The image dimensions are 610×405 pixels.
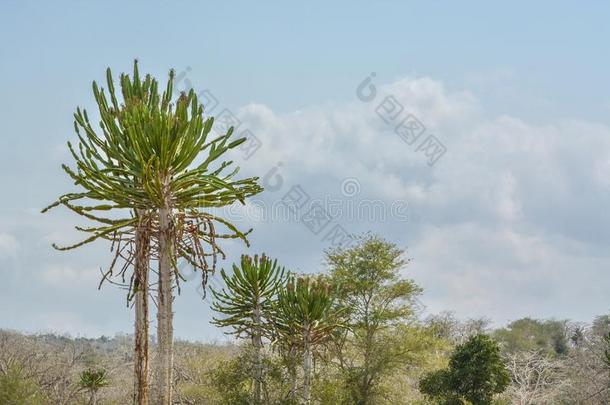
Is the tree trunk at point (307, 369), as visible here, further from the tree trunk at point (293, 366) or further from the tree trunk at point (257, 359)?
the tree trunk at point (257, 359)

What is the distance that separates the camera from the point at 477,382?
24.4 meters

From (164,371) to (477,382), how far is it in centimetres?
1661

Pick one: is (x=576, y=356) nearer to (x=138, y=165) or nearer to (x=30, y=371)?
(x=30, y=371)

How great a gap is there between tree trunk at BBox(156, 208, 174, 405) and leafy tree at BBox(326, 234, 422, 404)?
55.6 ft

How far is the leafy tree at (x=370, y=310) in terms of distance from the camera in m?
27.4

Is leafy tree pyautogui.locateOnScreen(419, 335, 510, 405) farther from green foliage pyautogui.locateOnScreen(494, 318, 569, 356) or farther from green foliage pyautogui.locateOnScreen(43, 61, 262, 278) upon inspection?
green foliage pyautogui.locateOnScreen(494, 318, 569, 356)

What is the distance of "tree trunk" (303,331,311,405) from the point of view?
20125 mm

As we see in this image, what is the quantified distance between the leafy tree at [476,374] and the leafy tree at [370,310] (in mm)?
3151

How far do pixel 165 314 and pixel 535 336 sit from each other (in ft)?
180

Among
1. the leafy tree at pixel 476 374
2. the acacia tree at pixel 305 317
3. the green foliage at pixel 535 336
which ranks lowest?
the leafy tree at pixel 476 374

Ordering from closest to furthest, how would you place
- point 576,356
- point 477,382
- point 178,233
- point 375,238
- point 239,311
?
point 178,233, point 239,311, point 477,382, point 375,238, point 576,356

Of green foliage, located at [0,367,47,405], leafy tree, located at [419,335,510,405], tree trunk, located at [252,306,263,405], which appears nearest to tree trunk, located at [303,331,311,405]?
tree trunk, located at [252,306,263,405]

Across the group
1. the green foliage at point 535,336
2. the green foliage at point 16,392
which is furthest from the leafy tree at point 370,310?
the green foliage at point 535,336

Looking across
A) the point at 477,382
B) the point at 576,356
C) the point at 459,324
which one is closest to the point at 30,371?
the point at 477,382
